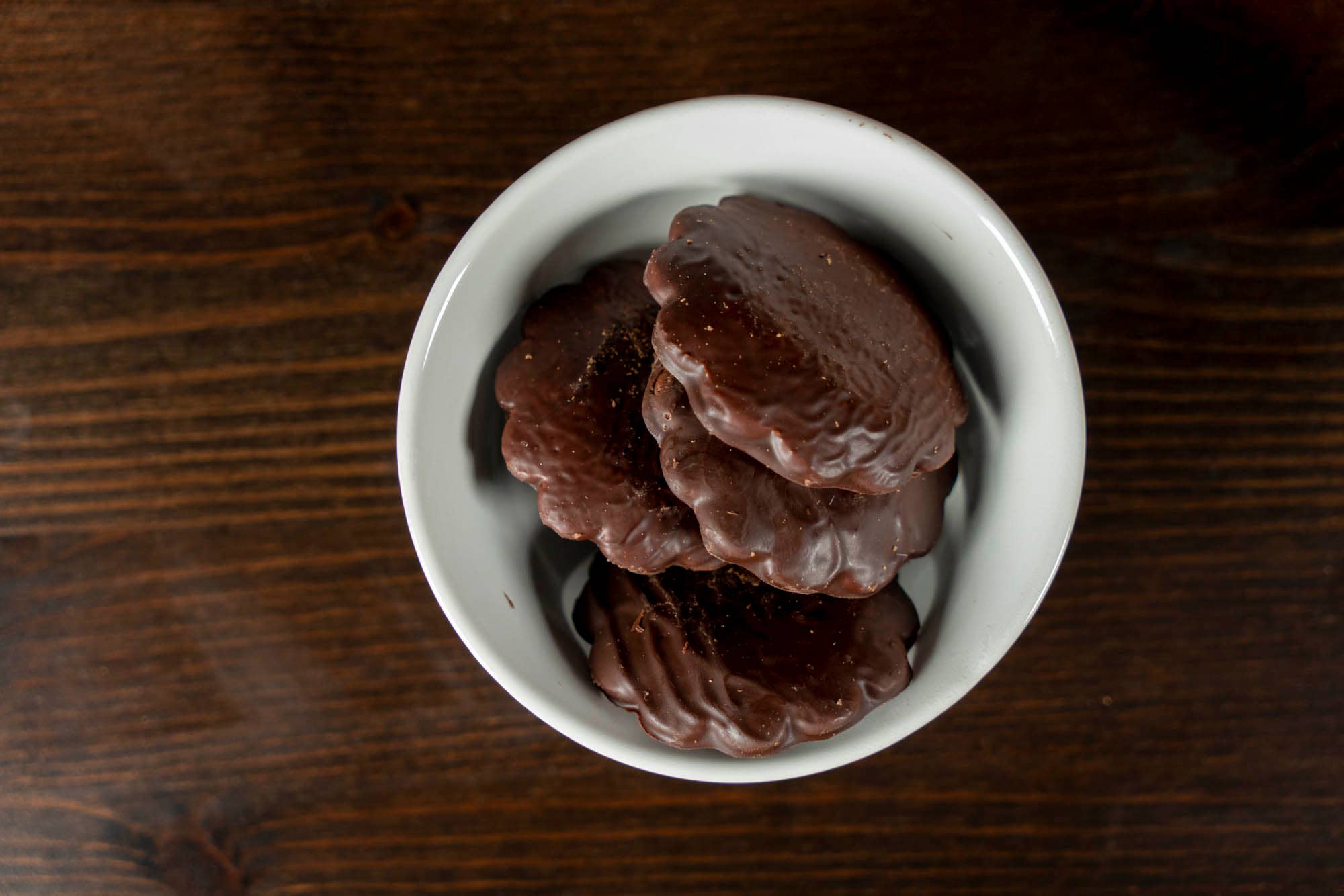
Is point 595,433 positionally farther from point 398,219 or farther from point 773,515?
point 398,219

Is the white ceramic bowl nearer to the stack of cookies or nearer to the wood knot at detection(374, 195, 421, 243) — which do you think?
the stack of cookies

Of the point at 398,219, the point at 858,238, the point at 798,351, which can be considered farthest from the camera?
the point at 398,219

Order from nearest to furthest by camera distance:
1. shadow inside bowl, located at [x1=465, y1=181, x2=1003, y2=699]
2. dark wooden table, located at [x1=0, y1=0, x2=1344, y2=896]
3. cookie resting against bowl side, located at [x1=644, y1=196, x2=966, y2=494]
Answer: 1. cookie resting against bowl side, located at [x1=644, y1=196, x2=966, y2=494]
2. shadow inside bowl, located at [x1=465, y1=181, x2=1003, y2=699]
3. dark wooden table, located at [x1=0, y1=0, x2=1344, y2=896]

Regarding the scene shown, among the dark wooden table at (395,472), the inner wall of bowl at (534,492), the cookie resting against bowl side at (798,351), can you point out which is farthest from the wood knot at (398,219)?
the cookie resting against bowl side at (798,351)

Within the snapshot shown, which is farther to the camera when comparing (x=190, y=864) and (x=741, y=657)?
(x=190, y=864)

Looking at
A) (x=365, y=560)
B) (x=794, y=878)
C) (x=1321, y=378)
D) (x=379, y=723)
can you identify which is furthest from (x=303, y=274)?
(x=1321, y=378)

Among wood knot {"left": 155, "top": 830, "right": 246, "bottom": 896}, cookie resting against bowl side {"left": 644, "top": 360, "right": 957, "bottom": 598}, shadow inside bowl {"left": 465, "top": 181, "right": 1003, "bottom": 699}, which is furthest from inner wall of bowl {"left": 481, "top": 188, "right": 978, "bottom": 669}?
wood knot {"left": 155, "top": 830, "right": 246, "bottom": 896}

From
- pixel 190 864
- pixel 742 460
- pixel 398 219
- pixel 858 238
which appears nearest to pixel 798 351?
pixel 742 460
